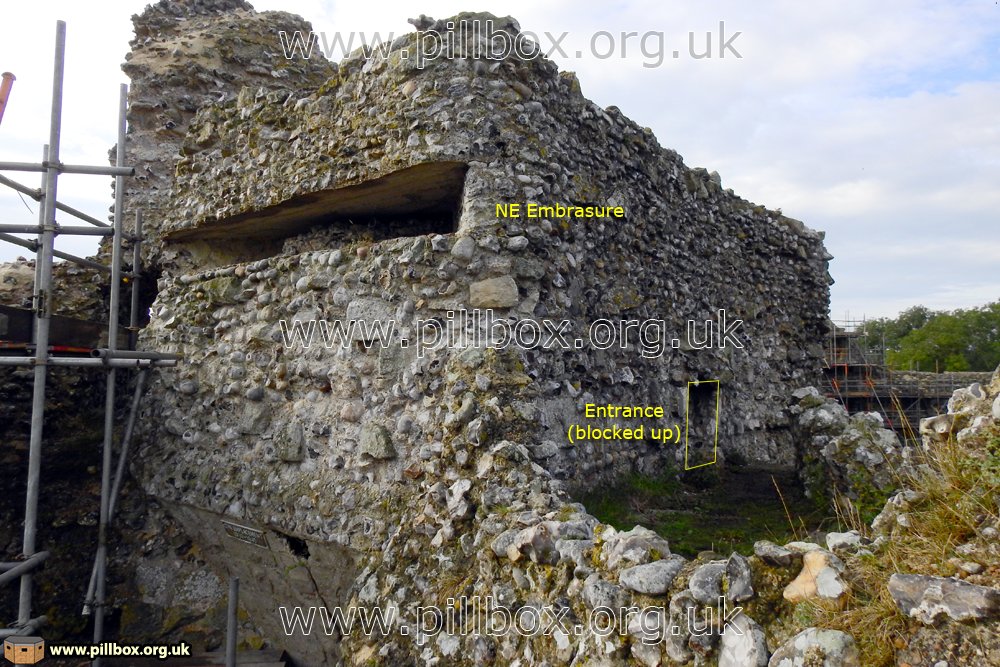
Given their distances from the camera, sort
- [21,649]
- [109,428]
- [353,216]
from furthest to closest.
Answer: [353,216]
[109,428]
[21,649]

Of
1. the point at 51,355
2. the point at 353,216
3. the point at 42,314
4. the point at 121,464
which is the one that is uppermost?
the point at 353,216

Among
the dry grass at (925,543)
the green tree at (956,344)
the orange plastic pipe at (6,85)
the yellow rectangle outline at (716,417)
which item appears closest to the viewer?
the dry grass at (925,543)

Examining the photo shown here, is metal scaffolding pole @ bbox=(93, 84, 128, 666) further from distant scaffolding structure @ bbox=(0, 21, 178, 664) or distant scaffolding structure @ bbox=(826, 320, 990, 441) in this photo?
distant scaffolding structure @ bbox=(826, 320, 990, 441)

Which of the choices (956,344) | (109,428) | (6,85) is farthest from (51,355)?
(956,344)

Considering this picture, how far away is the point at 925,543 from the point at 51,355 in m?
5.95

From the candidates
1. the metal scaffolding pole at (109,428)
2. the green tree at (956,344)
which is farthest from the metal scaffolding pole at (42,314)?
the green tree at (956,344)

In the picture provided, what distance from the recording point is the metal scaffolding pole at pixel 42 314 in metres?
4.54

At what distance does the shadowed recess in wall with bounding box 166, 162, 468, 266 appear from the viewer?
4.95 meters

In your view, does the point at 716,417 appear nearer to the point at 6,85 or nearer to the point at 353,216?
the point at 353,216

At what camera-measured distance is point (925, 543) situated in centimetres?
217

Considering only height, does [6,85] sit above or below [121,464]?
above

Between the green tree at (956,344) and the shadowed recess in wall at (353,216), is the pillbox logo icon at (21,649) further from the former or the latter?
the green tree at (956,344)

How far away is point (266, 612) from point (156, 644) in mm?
928

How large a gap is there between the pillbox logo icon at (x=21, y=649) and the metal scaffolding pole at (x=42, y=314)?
0.12m
